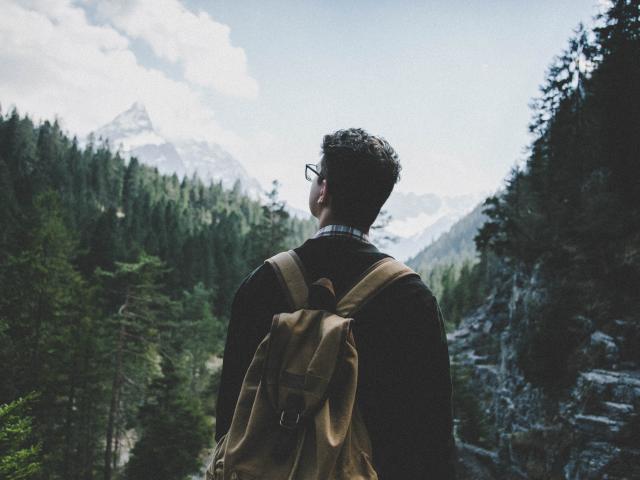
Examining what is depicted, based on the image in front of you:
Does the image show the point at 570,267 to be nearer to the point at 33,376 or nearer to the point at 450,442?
the point at 450,442

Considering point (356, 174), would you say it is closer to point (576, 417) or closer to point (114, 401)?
point (576, 417)

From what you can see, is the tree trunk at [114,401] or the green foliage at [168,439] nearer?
the green foliage at [168,439]

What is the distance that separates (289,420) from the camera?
1.63m

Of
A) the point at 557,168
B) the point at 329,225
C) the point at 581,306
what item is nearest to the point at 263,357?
the point at 329,225

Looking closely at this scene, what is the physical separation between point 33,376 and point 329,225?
1677 centimetres

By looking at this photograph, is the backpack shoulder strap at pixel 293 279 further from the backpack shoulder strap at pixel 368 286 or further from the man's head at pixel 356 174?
the man's head at pixel 356 174

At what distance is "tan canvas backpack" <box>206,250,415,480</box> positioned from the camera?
1588 millimetres

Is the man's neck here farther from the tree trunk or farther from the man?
the tree trunk

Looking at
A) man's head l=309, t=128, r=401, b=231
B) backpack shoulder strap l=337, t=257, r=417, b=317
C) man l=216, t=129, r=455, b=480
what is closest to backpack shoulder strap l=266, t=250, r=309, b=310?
man l=216, t=129, r=455, b=480

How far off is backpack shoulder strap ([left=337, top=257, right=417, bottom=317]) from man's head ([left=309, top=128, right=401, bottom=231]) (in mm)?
292

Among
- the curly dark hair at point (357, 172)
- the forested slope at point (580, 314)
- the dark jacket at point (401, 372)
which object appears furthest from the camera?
the forested slope at point (580, 314)

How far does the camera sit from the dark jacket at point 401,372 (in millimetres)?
1717

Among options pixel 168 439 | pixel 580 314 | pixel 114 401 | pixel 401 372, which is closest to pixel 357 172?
Answer: pixel 401 372

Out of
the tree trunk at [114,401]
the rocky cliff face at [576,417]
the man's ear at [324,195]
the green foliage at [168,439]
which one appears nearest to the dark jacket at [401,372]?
the man's ear at [324,195]
